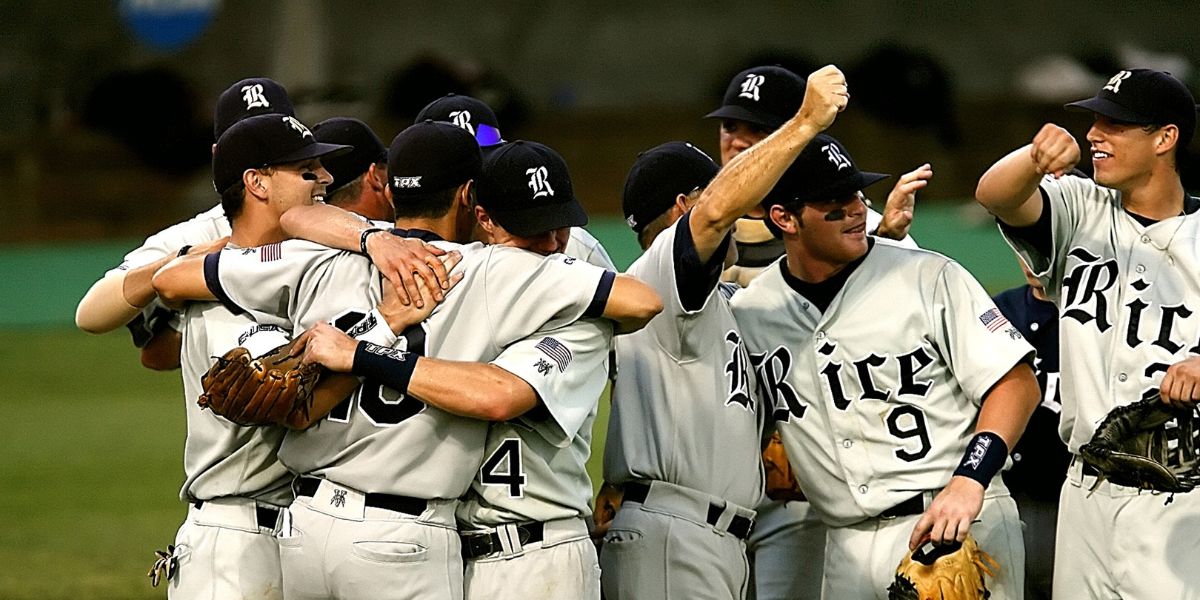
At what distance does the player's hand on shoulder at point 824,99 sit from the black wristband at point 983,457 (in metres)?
1.01

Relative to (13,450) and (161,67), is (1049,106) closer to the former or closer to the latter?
(161,67)

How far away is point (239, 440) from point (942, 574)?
1.99 meters

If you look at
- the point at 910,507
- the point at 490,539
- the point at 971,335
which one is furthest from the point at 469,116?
the point at 910,507

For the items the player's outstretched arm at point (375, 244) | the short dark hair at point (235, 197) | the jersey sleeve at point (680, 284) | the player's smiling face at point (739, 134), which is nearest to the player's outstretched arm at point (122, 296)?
the short dark hair at point (235, 197)

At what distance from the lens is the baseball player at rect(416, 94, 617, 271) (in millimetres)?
5090

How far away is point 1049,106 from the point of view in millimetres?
22375

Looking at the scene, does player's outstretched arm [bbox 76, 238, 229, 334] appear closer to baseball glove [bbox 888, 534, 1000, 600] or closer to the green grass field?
baseball glove [bbox 888, 534, 1000, 600]

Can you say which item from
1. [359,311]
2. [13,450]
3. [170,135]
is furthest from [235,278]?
[170,135]

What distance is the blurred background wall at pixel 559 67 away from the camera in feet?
72.2

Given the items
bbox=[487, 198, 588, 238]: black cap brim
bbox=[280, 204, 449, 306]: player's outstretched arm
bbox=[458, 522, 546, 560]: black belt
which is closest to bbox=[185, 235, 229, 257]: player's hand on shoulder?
bbox=[280, 204, 449, 306]: player's outstretched arm

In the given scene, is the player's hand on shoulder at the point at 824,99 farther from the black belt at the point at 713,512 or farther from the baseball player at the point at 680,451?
the black belt at the point at 713,512

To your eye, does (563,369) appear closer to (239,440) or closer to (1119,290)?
(239,440)

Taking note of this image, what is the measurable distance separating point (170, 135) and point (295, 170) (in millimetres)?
18898

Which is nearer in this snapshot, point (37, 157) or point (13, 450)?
point (13, 450)
